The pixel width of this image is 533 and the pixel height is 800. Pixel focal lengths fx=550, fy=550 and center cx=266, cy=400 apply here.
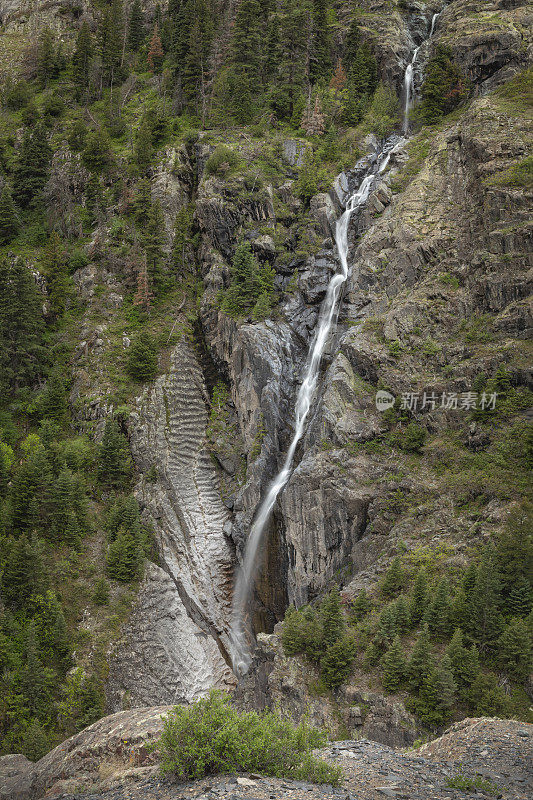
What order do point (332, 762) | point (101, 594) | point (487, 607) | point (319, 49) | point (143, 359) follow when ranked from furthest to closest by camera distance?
1. point (319, 49)
2. point (143, 359)
3. point (101, 594)
4. point (487, 607)
5. point (332, 762)

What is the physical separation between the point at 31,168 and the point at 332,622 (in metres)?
57.3

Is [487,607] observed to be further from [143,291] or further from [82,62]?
[82,62]

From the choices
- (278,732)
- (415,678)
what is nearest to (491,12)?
(415,678)

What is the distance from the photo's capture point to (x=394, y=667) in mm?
A: 25531

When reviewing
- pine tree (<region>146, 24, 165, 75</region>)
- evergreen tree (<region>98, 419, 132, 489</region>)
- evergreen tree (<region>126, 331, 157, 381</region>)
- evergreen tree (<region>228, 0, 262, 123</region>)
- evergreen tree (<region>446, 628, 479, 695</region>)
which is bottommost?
evergreen tree (<region>446, 628, 479, 695</region>)

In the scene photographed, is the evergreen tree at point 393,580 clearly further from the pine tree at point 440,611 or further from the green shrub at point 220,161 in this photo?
the green shrub at point 220,161

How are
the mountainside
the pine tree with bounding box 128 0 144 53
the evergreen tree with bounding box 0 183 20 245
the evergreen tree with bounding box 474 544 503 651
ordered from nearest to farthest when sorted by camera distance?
the evergreen tree with bounding box 474 544 503 651
the mountainside
the evergreen tree with bounding box 0 183 20 245
the pine tree with bounding box 128 0 144 53

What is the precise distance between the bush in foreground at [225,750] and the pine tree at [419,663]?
1114cm

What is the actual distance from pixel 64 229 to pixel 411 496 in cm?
4507

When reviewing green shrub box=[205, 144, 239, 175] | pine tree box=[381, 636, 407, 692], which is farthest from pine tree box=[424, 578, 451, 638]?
green shrub box=[205, 144, 239, 175]

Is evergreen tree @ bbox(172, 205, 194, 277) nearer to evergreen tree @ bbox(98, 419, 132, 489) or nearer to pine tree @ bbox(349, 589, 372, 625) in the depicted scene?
evergreen tree @ bbox(98, 419, 132, 489)

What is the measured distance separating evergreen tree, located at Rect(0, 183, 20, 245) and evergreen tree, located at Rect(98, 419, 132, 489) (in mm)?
26904

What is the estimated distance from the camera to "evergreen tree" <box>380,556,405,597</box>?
29.8 meters

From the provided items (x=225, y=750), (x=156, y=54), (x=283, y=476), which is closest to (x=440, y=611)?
(x=225, y=750)
